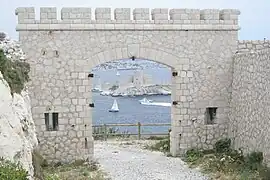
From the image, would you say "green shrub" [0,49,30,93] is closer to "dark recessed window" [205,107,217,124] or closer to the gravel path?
the gravel path

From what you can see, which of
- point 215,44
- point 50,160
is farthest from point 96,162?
point 215,44

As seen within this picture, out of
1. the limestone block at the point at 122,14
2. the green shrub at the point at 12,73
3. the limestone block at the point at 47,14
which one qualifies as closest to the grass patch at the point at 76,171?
the green shrub at the point at 12,73

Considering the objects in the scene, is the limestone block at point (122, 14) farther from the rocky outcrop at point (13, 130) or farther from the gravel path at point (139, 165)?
the rocky outcrop at point (13, 130)

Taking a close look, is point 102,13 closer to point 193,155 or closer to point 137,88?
point 193,155

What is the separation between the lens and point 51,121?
1183cm

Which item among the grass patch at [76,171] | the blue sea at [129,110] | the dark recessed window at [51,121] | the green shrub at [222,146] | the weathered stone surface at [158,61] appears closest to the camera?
the grass patch at [76,171]

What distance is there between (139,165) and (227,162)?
91.9 inches

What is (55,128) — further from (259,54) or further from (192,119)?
(259,54)

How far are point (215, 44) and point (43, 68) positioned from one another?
4.99m

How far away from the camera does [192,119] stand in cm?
1237

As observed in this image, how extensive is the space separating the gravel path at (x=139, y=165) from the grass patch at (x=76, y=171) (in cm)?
30

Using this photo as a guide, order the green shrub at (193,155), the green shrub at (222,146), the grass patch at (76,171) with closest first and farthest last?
1. the grass patch at (76,171)
2. the green shrub at (193,155)
3. the green shrub at (222,146)

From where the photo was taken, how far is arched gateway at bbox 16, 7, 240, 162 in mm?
11508

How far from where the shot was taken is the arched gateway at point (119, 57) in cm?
1151
